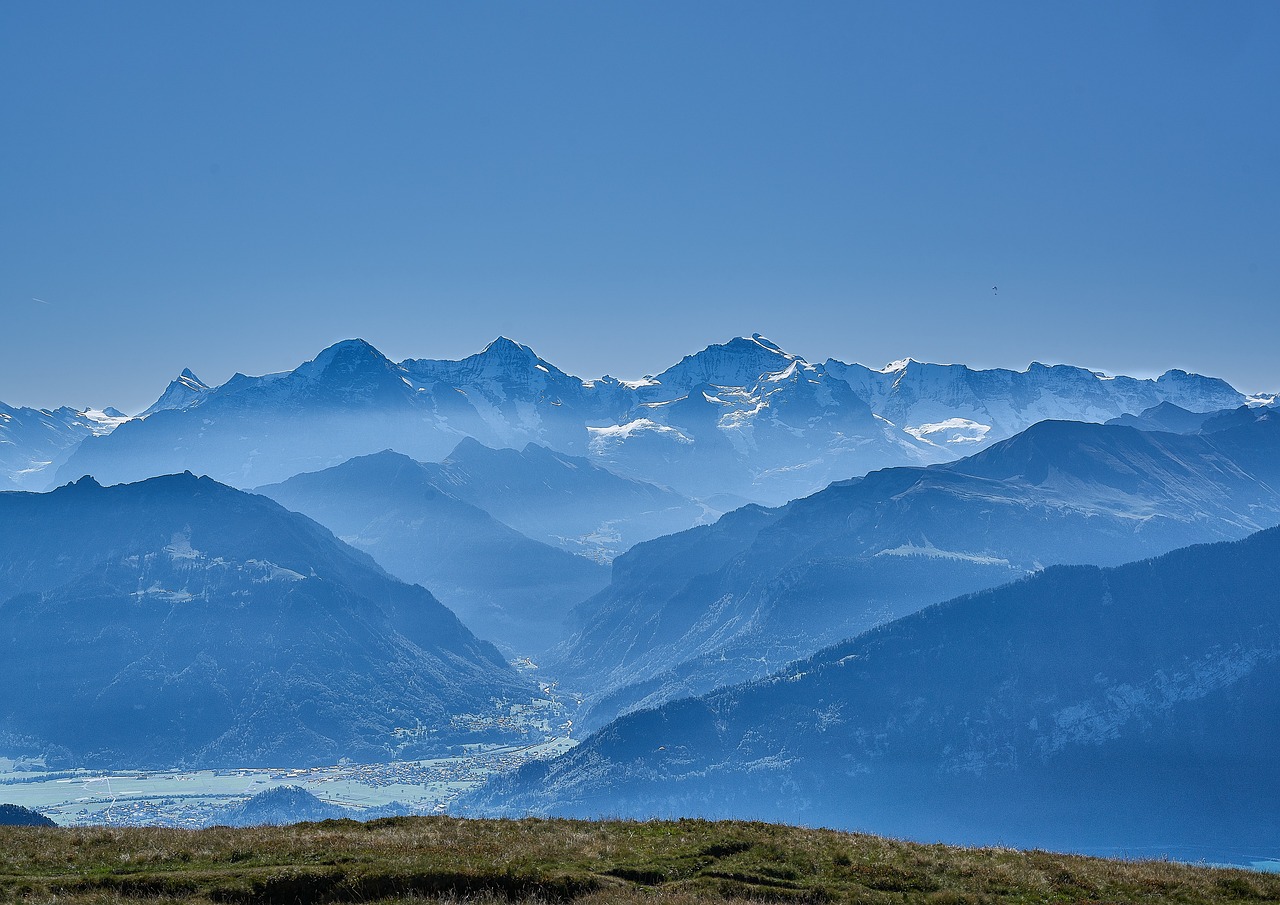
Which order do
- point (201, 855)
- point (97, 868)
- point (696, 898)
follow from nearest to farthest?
point (696, 898) < point (97, 868) < point (201, 855)

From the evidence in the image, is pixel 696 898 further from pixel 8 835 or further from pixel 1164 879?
pixel 8 835

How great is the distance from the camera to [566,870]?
40688 millimetres

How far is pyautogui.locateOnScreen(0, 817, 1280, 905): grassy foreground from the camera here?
38.0m

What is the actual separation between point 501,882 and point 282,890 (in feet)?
27.1

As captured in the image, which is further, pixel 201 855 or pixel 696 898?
pixel 201 855

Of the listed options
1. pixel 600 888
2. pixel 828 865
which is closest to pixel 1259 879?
pixel 828 865

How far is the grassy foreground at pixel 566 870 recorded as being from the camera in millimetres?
38031

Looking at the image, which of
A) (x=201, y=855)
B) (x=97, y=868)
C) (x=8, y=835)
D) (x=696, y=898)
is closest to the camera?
(x=696, y=898)

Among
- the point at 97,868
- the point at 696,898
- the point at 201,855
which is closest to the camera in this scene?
the point at 696,898

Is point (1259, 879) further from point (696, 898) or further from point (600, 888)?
point (600, 888)

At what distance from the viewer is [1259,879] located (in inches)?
1719

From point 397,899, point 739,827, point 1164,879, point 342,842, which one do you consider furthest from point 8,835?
point 1164,879

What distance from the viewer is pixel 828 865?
43.1 m

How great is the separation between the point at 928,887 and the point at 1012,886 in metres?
3.49
